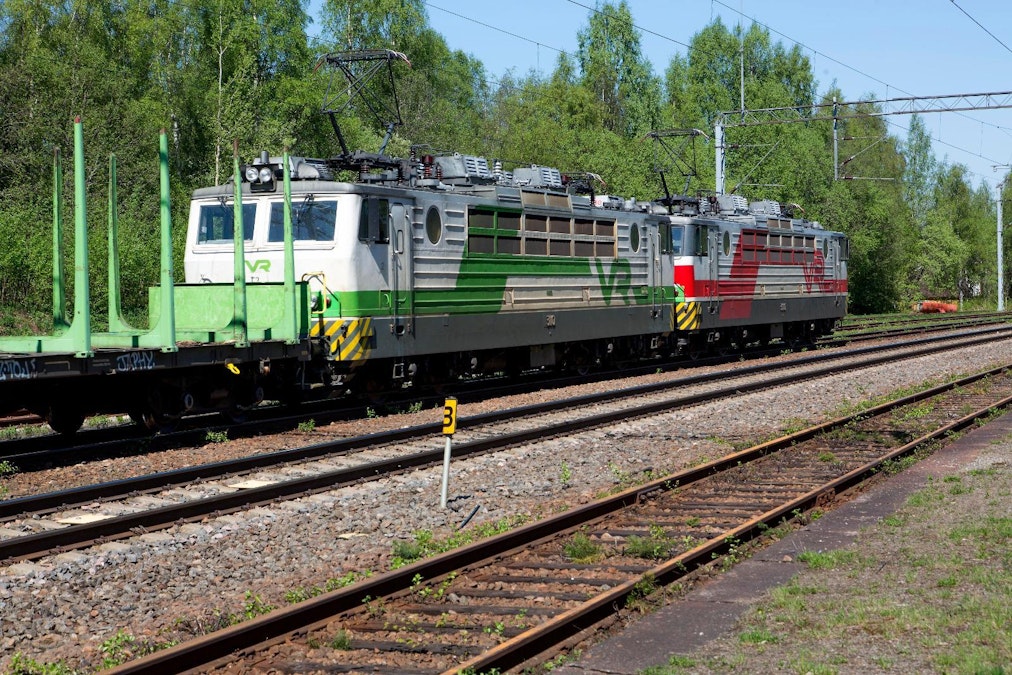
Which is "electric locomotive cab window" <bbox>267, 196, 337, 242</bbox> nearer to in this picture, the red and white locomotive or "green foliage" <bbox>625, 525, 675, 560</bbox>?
"green foliage" <bbox>625, 525, 675, 560</bbox>

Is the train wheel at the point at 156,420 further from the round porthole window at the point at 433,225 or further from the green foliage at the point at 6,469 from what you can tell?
the round porthole window at the point at 433,225

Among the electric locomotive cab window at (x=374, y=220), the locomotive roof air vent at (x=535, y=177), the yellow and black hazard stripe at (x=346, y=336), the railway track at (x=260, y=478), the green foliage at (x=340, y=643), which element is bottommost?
the green foliage at (x=340, y=643)

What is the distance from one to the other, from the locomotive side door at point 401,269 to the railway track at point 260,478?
2.31 meters

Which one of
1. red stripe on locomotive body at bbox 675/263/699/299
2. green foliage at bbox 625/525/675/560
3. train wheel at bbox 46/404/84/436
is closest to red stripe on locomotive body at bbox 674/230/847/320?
red stripe on locomotive body at bbox 675/263/699/299

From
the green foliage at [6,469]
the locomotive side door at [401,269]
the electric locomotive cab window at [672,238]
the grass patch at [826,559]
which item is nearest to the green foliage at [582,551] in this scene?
the grass patch at [826,559]

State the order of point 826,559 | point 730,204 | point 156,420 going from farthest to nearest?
point 730,204, point 156,420, point 826,559

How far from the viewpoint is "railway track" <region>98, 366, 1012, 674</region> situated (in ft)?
22.0

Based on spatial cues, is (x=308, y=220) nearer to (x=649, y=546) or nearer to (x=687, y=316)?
(x=649, y=546)

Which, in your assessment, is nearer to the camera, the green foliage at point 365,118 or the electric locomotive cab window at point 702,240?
the electric locomotive cab window at point 702,240

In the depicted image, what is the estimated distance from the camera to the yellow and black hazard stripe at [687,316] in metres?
27.7

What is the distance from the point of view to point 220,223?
60.5 ft

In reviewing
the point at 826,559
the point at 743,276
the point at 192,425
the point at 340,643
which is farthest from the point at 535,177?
the point at 340,643

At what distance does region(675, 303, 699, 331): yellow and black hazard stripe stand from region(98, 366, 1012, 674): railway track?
13.9m

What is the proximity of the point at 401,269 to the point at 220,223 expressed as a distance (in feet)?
9.81
